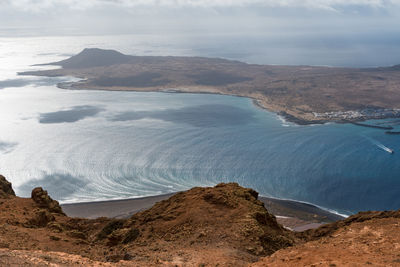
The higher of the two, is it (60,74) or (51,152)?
(60,74)

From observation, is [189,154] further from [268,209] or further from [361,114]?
[361,114]

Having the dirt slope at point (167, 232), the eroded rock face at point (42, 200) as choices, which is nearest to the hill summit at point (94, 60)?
the eroded rock face at point (42, 200)

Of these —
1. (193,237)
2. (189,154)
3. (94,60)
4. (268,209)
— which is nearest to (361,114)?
(189,154)

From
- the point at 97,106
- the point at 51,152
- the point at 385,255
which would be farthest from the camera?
the point at 97,106

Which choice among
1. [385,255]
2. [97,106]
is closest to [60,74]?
[97,106]

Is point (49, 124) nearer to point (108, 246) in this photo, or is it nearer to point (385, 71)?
point (108, 246)

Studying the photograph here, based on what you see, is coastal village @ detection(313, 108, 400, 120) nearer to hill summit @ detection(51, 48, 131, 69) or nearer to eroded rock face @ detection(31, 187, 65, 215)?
eroded rock face @ detection(31, 187, 65, 215)
